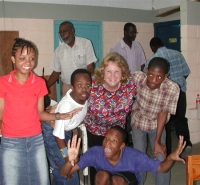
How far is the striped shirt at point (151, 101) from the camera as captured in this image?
310 cm

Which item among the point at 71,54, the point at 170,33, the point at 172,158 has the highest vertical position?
the point at 170,33

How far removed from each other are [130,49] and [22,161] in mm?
3471

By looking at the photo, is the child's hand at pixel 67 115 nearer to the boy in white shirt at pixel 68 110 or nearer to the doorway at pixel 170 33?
the boy in white shirt at pixel 68 110

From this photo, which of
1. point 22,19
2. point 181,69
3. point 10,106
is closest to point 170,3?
point 181,69

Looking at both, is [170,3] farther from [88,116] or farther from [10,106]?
[10,106]

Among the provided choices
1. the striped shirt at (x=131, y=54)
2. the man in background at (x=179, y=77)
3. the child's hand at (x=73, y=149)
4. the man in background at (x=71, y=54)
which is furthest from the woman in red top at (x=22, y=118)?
the striped shirt at (x=131, y=54)

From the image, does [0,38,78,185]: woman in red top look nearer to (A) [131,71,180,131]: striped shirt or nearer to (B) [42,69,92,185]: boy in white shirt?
(B) [42,69,92,185]: boy in white shirt

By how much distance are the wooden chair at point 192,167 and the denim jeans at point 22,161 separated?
49.5 inches

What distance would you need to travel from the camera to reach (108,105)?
300cm

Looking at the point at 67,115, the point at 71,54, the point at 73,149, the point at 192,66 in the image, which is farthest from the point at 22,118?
the point at 192,66

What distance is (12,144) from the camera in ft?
8.55

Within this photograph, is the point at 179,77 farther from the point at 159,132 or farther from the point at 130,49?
the point at 159,132

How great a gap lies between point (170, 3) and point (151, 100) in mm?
4290

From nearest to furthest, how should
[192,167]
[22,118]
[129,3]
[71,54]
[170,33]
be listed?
[192,167] → [22,118] → [71,54] → [129,3] → [170,33]
